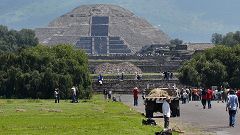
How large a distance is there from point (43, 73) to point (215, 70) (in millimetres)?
21973

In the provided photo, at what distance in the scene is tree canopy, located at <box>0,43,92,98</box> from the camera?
8394cm

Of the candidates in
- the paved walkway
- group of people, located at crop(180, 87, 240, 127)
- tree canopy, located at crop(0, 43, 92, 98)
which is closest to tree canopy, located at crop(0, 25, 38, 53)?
tree canopy, located at crop(0, 43, 92, 98)

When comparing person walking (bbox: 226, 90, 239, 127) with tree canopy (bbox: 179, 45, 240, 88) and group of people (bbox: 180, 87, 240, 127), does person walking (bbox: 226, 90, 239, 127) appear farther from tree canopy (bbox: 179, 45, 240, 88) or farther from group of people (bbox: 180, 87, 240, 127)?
tree canopy (bbox: 179, 45, 240, 88)

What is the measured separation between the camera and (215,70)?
96062 millimetres

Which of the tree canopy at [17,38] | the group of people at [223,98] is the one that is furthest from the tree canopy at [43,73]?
the tree canopy at [17,38]

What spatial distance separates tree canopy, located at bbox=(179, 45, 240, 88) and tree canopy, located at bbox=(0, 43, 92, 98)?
48.3 ft

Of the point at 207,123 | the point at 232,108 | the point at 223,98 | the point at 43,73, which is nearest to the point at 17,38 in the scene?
the point at 43,73

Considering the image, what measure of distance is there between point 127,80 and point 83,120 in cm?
7524

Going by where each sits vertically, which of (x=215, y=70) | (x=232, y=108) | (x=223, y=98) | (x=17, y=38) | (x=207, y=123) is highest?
(x=17, y=38)

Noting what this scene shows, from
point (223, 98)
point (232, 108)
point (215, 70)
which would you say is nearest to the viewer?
point (232, 108)

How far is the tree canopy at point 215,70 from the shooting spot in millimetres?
95938

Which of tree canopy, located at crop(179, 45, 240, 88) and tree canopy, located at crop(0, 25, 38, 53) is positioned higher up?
tree canopy, located at crop(0, 25, 38, 53)

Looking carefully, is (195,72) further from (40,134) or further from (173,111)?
(40,134)

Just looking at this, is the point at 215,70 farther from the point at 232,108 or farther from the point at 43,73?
the point at 232,108
